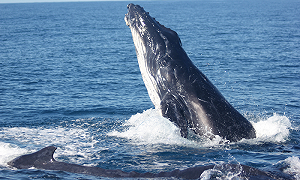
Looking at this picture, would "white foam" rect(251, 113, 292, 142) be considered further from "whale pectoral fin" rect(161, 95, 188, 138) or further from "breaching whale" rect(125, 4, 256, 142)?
"whale pectoral fin" rect(161, 95, 188, 138)

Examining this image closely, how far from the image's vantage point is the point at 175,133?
11.6 meters

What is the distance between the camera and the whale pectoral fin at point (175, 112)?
10828 mm

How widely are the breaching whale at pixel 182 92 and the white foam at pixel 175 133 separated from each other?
0.30m

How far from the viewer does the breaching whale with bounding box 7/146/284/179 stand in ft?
23.7

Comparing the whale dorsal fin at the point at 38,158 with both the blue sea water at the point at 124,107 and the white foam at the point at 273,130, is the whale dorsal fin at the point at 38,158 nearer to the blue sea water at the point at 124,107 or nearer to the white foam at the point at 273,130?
the blue sea water at the point at 124,107

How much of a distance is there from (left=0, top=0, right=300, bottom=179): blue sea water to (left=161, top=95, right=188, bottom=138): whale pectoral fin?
462 millimetres

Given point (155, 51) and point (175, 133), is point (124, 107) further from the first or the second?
point (175, 133)

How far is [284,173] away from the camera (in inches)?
301

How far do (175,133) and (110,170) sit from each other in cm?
422

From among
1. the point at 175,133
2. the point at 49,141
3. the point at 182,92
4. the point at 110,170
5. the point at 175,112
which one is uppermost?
the point at 182,92

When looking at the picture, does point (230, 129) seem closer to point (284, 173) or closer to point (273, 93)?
point (284, 173)

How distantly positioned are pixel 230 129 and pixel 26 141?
23.8 ft

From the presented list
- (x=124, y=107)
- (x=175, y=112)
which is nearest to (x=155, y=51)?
(x=175, y=112)

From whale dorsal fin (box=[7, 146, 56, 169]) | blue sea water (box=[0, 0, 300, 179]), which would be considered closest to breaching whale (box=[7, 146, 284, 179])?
whale dorsal fin (box=[7, 146, 56, 169])
